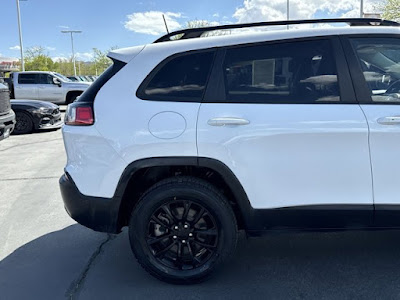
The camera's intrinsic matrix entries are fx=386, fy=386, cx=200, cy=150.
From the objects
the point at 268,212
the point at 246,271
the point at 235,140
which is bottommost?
the point at 246,271

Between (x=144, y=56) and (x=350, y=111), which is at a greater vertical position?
(x=144, y=56)

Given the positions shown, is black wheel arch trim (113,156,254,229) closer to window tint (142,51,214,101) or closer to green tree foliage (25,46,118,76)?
window tint (142,51,214,101)

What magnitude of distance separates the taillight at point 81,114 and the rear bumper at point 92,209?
43 cm

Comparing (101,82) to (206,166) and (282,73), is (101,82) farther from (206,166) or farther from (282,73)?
(282,73)

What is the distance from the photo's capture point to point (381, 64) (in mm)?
2855

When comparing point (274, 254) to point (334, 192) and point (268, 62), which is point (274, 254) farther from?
point (268, 62)

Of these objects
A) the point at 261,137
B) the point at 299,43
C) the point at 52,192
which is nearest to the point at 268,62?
the point at 299,43

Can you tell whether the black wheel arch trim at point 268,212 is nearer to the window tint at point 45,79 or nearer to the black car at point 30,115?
the black car at point 30,115

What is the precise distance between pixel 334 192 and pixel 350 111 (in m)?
0.57

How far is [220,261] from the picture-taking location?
286cm

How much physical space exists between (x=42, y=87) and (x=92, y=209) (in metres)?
16.4

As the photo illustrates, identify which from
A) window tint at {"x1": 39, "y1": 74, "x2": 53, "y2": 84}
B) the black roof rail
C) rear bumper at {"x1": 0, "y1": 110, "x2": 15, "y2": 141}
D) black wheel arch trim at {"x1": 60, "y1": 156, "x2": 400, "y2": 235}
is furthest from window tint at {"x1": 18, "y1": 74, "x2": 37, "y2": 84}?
black wheel arch trim at {"x1": 60, "y1": 156, "x2": 400, "y2": 235}

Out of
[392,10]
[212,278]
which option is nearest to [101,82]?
[212,278]

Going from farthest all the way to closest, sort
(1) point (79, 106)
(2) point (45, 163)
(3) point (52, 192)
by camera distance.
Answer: (2) point (45, 163), (3) point (52, 192), (1) point (79, 106)
